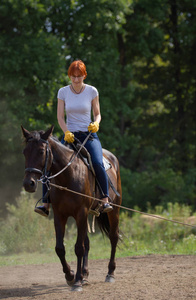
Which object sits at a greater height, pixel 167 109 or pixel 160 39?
pixel 160 39

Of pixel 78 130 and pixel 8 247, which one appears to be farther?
pixel 8 247

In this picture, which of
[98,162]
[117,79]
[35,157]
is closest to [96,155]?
[98,162]

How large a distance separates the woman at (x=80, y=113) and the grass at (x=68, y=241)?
4.12m

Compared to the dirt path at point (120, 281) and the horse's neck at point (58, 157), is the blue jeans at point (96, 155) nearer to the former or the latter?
the horse's neck at point (58, 157)

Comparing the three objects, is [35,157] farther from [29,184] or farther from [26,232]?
[26,232]

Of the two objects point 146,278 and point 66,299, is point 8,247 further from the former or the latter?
point 66,299

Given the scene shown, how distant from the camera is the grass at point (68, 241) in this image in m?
11.4

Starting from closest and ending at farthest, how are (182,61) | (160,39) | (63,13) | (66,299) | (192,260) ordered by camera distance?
(66,299) < (192,260) < (63,13) < (160,39) < (182,61)

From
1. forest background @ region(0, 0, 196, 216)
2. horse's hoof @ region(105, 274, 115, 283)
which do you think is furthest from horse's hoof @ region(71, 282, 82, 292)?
forest background @ region(0, 0, 196, 216)

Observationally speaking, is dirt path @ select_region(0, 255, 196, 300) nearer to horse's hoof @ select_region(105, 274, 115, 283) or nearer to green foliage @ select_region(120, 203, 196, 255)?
horse's hoof @ select_region(105, 274, 115, 283)

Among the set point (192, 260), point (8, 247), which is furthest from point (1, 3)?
point (192, 260)

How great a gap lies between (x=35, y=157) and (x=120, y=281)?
2773 millimetres

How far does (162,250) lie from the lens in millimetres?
11703

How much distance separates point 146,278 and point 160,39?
15456 mm
